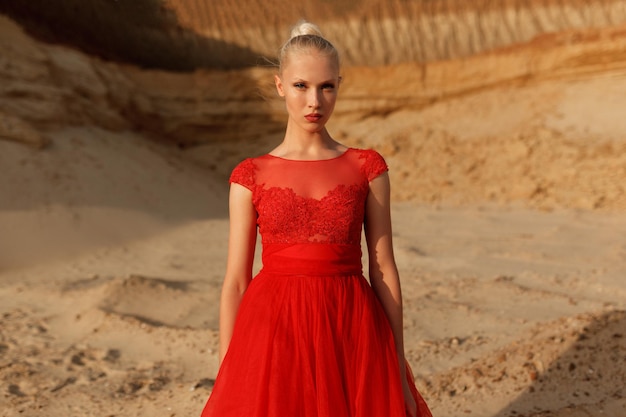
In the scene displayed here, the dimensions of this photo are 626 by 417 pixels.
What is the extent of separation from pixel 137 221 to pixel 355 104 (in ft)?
22.1

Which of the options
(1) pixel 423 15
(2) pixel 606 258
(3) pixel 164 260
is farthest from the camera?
(1) pixel 423 15

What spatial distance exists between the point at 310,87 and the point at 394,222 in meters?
9.57

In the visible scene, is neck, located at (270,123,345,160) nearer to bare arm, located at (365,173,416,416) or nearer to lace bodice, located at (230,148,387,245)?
lace bodice, located at (230,148,387,245)

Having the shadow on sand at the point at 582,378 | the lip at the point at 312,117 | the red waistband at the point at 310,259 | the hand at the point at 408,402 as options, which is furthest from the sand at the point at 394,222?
the hand at the point at 408,402

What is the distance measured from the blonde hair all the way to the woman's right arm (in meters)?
0.41

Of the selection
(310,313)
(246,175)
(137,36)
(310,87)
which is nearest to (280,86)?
(310,87)

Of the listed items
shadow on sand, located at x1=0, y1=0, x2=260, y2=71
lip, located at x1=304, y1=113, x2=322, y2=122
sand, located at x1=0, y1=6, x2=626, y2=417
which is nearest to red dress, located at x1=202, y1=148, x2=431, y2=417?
lip, located at x1=304, y1=113, x2=322, y2=122

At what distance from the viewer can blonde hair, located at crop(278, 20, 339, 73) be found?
6.44 ft

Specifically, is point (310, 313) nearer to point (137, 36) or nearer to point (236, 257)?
point (236, 257)

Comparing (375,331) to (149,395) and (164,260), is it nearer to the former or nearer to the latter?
(149,395)

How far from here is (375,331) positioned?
6.29 ft

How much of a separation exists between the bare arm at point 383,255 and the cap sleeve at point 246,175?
Result: 34 centimetres

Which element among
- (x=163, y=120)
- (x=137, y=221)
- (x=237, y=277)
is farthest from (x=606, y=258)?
(x=163, y=120)

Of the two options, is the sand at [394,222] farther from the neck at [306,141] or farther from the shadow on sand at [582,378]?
the neck at [306,141]
